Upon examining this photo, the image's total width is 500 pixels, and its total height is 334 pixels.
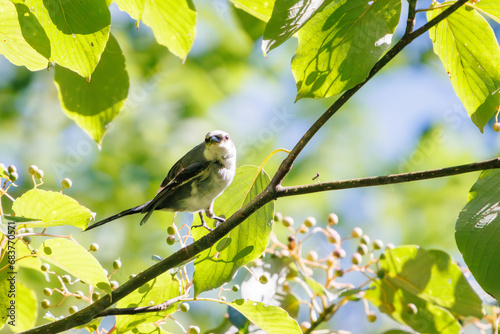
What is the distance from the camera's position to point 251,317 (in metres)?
1.69

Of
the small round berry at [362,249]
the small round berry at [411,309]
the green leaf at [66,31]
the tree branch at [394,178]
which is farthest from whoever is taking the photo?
the small round berry at [362,249]

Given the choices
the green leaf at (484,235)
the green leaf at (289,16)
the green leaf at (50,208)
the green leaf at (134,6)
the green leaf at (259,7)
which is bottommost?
the green leaf at (50,208)

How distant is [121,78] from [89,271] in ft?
2.39

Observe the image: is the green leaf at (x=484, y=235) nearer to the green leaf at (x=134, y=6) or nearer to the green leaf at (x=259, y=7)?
the green leaf at (x=259, y=7)

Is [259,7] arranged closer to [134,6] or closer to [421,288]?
[134,6]

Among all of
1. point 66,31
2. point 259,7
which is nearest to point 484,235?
point 259,7

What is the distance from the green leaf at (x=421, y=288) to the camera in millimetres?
2059

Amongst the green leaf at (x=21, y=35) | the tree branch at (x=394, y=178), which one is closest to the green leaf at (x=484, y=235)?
the tree branch at (x=394, y=178)

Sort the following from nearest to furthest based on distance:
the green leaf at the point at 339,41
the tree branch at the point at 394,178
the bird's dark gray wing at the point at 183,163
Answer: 1. the tree branch at the point at 394,178
2. the green leaf at the point at 339,41
3. the bird's dark gray wing at the point at 183,163

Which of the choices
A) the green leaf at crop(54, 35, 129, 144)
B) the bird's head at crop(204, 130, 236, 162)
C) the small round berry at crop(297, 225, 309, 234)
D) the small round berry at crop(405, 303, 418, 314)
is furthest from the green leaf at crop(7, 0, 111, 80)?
the small round berry at crop(405, 303, 418, 314)

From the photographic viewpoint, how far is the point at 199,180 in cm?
268

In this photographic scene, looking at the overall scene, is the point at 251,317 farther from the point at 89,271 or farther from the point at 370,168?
the point at 370,168

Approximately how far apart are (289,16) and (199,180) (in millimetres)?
1417

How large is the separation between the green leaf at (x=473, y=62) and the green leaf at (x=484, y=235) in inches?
9.9
